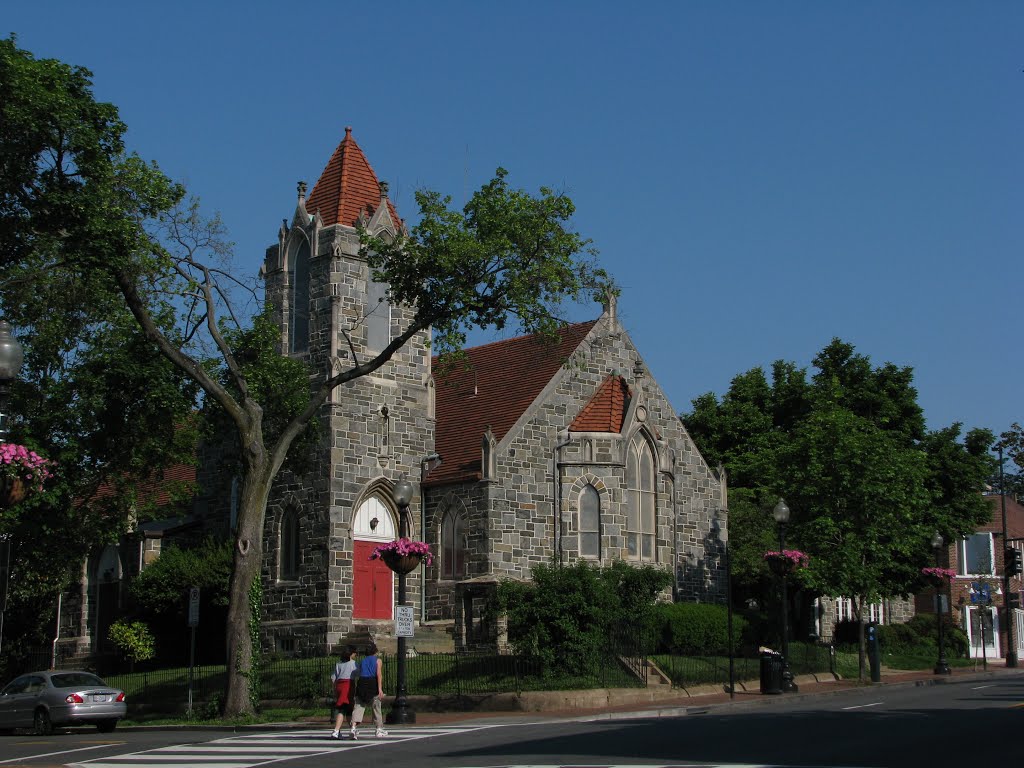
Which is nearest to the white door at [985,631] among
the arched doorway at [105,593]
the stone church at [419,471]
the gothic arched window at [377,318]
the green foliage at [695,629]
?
the stone church at [419,471]

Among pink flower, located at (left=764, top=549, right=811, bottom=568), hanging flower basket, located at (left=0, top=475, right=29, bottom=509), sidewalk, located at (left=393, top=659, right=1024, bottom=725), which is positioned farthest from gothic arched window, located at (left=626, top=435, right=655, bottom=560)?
hanging flower basket, located at (left=0, top=475, right=29, bottom=509)

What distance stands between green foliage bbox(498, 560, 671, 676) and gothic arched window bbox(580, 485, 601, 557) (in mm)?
6844

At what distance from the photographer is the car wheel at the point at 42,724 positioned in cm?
2762

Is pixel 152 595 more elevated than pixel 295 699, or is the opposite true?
pixel 152 595

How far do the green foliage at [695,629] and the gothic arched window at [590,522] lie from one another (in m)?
2.74

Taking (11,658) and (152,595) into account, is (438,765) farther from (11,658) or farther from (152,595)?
(11,658)

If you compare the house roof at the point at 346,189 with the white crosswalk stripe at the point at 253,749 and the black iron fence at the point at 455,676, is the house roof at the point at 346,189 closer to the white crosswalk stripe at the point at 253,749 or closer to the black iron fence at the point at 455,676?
the black iron fence at the point at 455,676

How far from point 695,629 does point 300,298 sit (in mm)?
15090

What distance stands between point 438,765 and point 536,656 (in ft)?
37.4

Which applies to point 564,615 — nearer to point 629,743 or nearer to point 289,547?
point 629,743

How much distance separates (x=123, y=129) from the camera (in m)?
25.9

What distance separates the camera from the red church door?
36000 millimetres

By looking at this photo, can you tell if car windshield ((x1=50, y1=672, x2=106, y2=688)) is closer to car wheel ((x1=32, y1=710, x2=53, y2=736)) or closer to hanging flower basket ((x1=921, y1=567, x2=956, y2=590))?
car wheel ((x1=32, y1=710, x2=53, y2=736))

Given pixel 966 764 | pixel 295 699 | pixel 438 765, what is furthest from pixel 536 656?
pixel 966 764
